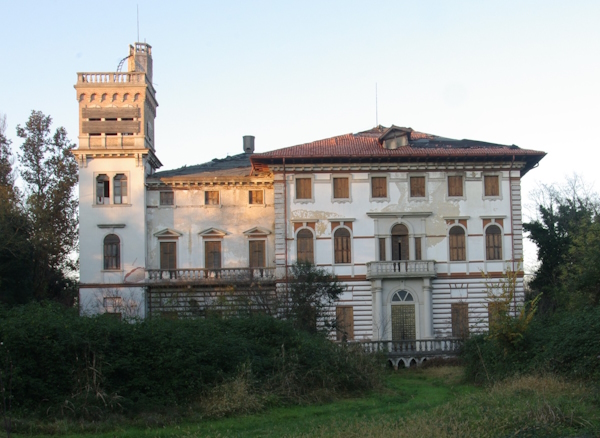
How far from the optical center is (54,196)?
5388 cm

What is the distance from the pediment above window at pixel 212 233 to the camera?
47688mm

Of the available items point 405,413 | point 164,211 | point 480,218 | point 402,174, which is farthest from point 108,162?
Answer: point 405,413

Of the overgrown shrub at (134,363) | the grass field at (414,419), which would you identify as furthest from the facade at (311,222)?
the grass field at (414,419)

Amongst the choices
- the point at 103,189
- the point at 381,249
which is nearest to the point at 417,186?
the point at 381,249

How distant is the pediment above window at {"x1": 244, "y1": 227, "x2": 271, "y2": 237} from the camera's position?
4769cm

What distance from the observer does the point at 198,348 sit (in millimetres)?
21469

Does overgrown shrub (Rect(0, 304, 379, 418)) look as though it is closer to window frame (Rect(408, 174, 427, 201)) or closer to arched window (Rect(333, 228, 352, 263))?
arched window (Rect(333, 228, 352, 263))

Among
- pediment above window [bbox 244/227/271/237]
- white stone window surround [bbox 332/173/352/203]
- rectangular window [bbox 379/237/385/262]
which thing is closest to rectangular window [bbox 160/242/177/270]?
pediment above window [bbox 244/227/271/237]

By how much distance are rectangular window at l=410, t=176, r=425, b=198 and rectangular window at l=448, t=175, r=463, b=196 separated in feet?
4.95

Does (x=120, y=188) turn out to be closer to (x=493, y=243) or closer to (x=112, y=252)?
(x=112, y=252)

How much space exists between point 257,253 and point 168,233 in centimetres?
521

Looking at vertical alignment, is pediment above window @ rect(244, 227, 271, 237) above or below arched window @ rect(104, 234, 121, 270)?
above

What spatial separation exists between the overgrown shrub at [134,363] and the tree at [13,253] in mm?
23842

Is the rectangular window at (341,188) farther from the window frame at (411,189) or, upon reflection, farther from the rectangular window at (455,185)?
the rectangular window at (455,185)
